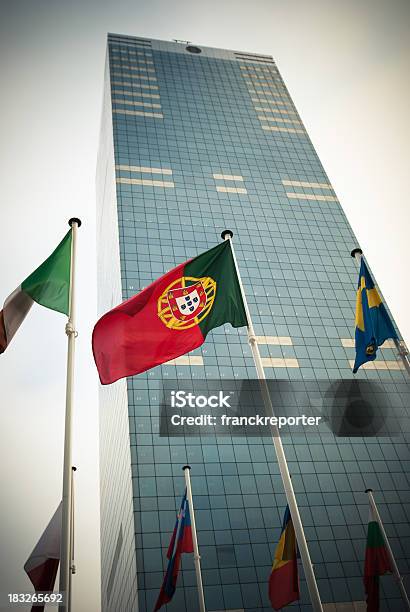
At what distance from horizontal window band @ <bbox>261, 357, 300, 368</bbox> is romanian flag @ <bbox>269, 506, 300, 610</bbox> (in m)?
32.6

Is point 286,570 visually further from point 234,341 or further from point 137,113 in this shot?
point 137,113

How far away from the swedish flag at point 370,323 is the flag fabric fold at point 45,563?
1023cm

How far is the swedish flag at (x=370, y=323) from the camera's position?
14.5 m

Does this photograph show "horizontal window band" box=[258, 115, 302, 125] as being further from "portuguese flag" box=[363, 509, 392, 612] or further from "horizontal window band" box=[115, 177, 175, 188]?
"portuguese flag" box=[363, 509, 392, 612]

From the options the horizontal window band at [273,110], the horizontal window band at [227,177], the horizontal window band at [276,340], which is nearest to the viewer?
the horizontal window band at [276,340]

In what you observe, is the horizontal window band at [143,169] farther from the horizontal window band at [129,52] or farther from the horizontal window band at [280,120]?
the horizontal window band at [129,52]

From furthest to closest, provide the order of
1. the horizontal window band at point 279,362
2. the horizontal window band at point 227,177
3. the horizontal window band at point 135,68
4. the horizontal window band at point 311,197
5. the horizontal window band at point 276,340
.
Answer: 1. the horizontal window band at point 135,68
2. the horizontal window band at point 311,197
3. the horizontal window band at point 227,177
4. the horizontal window band at point 276,340
5. the horizontal window band at point 279,362

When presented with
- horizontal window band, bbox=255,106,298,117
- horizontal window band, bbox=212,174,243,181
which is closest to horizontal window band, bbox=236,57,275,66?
horizontal window band, bbox=255,106,298,117

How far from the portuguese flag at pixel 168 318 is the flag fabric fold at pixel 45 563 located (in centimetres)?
657

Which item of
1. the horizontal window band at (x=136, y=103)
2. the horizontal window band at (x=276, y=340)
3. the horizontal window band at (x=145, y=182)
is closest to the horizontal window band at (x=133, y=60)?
the horizontal window band at (x=136, y=103)

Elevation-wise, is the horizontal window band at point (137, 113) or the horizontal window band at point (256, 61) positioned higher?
the horizontal window band at point (256, 61)

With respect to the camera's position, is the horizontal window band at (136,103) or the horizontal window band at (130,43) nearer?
the horizontal window band at (136,103)

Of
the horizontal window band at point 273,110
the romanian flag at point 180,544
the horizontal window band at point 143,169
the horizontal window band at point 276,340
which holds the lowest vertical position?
the romanian flag at point 180,544

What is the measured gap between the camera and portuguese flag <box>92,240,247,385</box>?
12.6m
